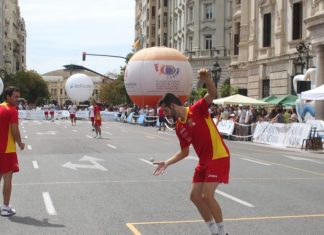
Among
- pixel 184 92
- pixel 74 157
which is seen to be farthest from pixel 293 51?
pixel 74 157

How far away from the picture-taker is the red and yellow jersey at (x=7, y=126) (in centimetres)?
939

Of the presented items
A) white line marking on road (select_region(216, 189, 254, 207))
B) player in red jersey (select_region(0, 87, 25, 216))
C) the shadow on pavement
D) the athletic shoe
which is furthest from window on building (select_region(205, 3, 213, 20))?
the shadow on pavement

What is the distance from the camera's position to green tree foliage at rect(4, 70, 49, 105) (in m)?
121

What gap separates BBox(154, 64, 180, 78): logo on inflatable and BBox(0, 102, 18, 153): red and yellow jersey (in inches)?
1617

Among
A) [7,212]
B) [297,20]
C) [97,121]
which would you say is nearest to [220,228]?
[7,212]

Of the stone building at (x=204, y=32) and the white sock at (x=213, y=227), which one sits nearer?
the white sock at (x=213, y=227)

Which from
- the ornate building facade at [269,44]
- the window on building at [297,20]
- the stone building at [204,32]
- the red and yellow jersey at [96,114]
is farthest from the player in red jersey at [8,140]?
the stone building at [204,32]

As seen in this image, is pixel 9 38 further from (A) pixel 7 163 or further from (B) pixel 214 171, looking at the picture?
(B) pixel 214 171

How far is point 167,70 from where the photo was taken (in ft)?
166

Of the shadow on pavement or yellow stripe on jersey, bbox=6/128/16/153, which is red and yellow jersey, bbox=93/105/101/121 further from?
the shadow on pavement

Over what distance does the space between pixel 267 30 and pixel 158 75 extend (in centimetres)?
984

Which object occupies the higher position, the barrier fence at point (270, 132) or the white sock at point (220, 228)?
the white sock at point (220, 228)

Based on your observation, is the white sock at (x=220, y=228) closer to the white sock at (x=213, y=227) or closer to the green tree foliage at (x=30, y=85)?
the white sock at (x=213, y=227)

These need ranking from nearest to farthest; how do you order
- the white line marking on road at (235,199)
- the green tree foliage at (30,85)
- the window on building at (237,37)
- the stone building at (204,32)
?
the white line marking on road at (235,199)
the window on building at (237,37)
the stone building at (204,32)
the green tree foliage at (30,85)
